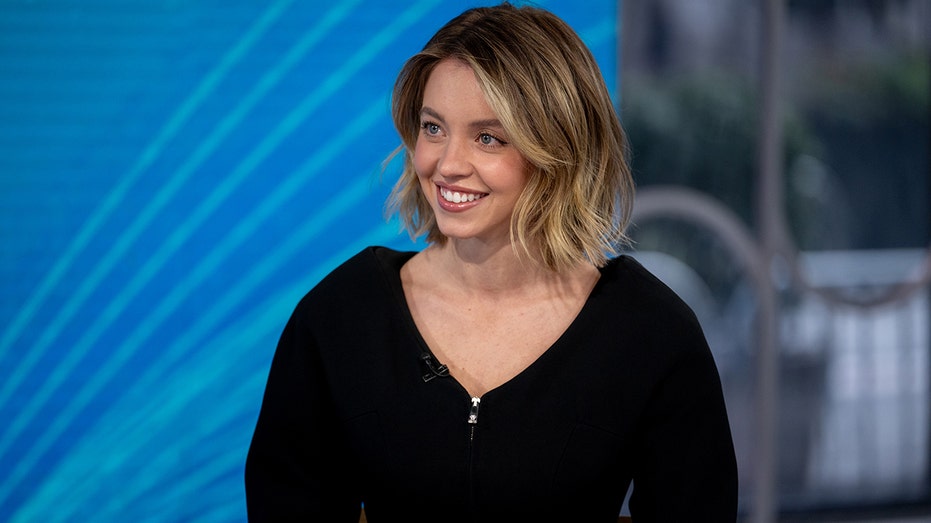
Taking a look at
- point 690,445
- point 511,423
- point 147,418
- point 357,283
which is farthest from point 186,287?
point 690,445

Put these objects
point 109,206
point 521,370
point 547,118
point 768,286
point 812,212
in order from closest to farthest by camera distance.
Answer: point 547,118 → point 521,370 → point 109,206 → point 768,286 → point 812,212

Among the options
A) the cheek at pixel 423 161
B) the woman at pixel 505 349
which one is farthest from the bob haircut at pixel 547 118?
the cheek at pixel 423 161

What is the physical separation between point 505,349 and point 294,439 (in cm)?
37

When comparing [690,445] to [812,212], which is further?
[812,212]

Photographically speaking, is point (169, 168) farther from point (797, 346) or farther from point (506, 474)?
point (797, 346)

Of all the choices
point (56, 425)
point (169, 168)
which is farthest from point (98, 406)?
point (169, 168)

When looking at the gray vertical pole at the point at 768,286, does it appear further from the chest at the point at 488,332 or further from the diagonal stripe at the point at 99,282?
the diagonal stripe at the point at 99,282

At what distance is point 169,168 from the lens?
195 cm

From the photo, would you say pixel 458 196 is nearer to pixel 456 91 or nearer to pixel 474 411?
pixel 456 91

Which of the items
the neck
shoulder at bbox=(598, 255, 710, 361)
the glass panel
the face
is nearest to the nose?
the face

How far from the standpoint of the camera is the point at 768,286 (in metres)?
2.81

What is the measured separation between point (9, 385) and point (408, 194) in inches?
34.7

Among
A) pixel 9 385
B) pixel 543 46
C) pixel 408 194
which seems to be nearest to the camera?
pixel 543 46

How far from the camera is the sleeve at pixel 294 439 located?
160cm
